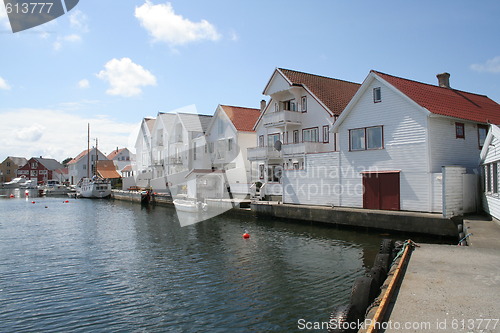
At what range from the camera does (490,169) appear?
19469 mm

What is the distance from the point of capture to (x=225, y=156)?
47688mm

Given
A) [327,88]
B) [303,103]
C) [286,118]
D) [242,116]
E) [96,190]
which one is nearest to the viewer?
[286,118]

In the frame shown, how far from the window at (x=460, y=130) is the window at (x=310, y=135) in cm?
1320

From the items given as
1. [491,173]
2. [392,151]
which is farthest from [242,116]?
[491,173]

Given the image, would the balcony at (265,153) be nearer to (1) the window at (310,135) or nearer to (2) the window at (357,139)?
(1) the window at (310,135)

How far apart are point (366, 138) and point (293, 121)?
12.0 m

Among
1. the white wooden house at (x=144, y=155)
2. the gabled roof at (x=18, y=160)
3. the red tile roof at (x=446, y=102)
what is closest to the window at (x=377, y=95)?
the red tile roof at (x=446, y=102)

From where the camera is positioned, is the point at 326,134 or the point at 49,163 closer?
the point at 326,134

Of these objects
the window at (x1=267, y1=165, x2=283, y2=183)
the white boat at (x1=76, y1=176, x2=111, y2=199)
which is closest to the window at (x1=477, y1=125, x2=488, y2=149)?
the window at (x1=267, y1=165, x2=283, y2=183)

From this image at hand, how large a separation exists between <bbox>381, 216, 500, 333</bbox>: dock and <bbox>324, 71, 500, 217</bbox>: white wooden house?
918 cm

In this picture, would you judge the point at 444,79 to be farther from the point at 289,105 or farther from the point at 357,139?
the point at 289,105

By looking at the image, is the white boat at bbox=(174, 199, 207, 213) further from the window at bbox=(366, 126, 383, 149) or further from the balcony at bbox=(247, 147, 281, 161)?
the window at bbox=(366, 126, 383, 149)

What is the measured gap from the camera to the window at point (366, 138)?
24469mm

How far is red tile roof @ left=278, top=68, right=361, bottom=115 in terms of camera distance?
115ft
